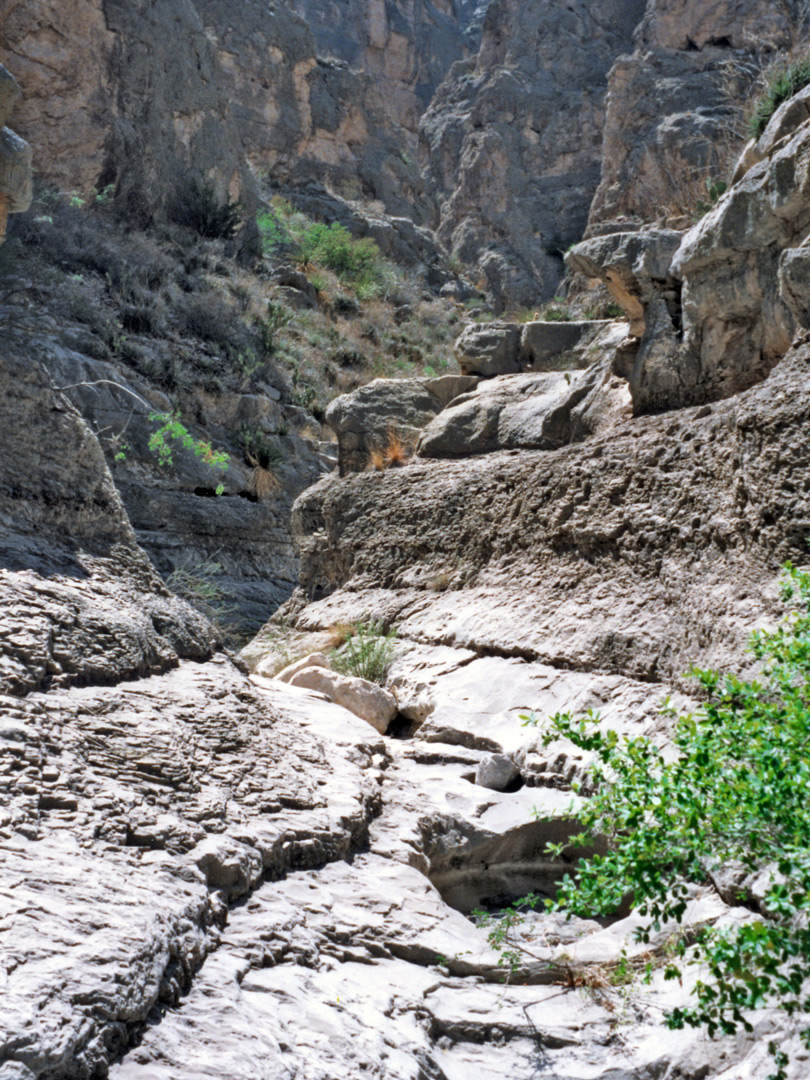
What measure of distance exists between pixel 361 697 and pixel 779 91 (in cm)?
446

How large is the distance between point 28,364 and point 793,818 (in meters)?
3.84

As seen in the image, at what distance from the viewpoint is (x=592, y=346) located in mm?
6984

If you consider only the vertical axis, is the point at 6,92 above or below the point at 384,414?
above

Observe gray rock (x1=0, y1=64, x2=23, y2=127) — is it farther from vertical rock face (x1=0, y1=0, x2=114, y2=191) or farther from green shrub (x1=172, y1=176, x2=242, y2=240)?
green shrub (x1=172, y1=176, x2=242, y2=240)

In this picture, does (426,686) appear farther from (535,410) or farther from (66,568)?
(535,410)

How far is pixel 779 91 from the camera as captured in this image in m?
5.46

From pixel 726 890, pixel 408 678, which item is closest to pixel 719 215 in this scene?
pixel 408 678

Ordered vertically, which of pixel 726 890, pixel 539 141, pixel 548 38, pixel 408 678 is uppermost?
pixel 548 38

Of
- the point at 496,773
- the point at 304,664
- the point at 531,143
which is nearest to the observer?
the point at 496,773

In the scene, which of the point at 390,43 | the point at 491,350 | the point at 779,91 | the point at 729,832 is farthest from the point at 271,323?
the point at 390,43

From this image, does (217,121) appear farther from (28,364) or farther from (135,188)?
(28,364)

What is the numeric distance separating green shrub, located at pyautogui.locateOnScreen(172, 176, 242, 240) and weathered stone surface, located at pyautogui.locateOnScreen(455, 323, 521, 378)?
1429 cm

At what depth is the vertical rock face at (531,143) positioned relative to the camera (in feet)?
102

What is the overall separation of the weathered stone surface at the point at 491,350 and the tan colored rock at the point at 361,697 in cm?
349
